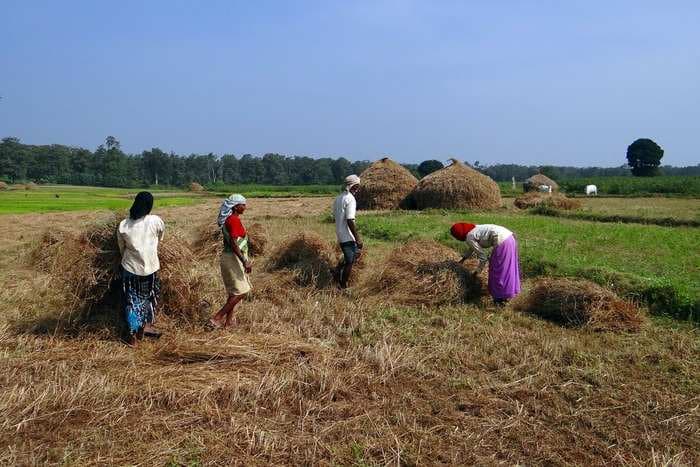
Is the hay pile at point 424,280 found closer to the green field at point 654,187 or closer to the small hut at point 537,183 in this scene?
the green field at point 654,187

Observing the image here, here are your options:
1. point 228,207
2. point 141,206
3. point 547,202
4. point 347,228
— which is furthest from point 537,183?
point 141,206

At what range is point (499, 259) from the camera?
267 inches

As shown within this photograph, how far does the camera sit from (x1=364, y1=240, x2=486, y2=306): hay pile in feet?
22.6

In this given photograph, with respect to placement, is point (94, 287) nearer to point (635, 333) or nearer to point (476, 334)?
point (476, 334)

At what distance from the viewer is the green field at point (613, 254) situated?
6672 mm

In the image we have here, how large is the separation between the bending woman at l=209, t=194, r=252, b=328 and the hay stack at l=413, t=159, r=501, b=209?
50.2 feet

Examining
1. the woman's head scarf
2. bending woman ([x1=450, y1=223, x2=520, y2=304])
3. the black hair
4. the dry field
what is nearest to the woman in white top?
the black hair

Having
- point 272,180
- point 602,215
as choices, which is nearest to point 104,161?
point 272,180

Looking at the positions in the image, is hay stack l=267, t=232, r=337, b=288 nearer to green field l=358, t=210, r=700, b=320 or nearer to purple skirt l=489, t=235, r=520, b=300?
purple skirt l=489, t=235, r=520, b=300

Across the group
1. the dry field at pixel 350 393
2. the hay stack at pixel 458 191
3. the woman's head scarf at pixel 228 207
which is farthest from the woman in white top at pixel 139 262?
the hay stack at pixel 458 191

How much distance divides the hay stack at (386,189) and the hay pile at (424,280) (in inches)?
581

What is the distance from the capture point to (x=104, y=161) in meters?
76.2

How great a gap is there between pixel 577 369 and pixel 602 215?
13.3m

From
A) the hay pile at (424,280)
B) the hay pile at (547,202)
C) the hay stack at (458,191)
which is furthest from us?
the hay stack at (458,191)
